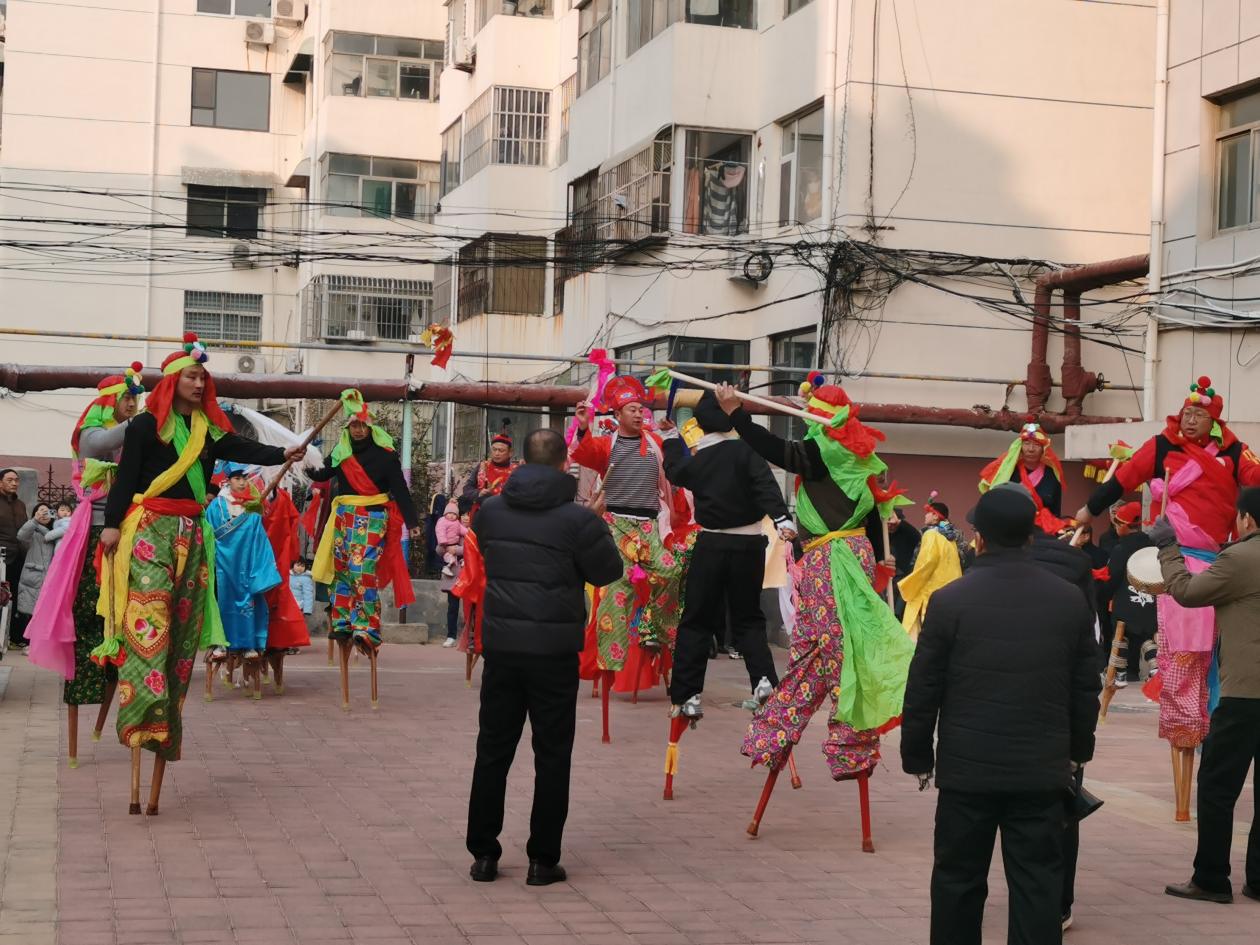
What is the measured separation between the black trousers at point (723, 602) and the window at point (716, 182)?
14.2 metres

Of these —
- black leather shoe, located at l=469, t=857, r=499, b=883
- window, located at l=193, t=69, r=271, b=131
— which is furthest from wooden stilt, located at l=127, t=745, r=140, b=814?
window, located at l=193, t=69, r=271, b=131

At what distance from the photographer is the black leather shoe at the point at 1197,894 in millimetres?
7215

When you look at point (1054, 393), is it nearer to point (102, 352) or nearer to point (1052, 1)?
point (1052, 1)

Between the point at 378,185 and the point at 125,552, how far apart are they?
3228 cm

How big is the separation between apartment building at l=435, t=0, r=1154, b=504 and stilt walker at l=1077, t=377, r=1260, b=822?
12260 millimetres

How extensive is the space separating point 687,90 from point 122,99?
2256 centimetres

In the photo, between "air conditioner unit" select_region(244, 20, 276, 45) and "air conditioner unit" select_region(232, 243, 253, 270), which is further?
"air conditioner unit" select_region(244, 20, 276, 45)

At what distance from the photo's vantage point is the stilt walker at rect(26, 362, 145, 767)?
9680 mm

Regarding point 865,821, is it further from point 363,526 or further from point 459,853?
point 363,526

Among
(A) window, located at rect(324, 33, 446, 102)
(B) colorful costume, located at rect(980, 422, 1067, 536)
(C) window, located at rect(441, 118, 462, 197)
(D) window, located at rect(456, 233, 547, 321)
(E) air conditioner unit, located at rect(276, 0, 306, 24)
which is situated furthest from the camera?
(E) air conditioner unit, located at rect(276, 0, 306, 24)

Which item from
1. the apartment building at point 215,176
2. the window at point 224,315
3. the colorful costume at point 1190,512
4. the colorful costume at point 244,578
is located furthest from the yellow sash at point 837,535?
the window at point 224,315

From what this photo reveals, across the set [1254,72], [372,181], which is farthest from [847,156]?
[372,181]

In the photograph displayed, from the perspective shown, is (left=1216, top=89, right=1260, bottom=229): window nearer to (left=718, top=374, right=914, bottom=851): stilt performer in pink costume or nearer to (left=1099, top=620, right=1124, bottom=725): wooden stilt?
(left=1099, top=620, right=1124, bottom=725): wooden stilt

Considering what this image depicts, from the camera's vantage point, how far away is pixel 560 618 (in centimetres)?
720
